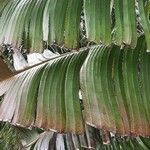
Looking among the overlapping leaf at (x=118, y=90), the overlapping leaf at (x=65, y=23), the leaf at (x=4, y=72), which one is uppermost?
the overlapping leaf at (x=65, y=23)

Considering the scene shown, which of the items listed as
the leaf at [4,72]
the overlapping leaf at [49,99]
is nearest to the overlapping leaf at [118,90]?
the overlapping leaf at [49,99]

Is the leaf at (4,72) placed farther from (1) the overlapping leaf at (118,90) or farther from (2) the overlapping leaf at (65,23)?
(1) the overlapping leaf at (118,90)

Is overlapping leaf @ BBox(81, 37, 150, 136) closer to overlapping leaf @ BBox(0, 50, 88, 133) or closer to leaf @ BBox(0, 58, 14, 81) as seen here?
overlapping leaf @ BBox(0, 50, 88, 133)

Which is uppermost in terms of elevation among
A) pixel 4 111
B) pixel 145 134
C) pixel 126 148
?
pixel 4 111

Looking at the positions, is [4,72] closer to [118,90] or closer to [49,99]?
[49,99]

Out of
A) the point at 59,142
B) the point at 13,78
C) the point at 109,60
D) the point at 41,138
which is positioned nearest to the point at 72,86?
the point at 109,60

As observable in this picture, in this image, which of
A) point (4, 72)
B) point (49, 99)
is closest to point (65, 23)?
point (49, 99)

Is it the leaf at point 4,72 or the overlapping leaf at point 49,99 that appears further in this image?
the leaf at point 4,72

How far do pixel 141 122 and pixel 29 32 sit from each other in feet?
1.19

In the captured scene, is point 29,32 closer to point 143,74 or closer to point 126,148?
point 143,74

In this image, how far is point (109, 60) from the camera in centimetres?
104

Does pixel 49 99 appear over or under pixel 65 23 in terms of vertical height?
under

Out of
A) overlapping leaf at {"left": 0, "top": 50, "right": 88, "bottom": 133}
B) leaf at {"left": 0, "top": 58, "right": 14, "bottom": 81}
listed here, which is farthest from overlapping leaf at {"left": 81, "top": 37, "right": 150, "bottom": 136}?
leaf at {"left": 0, "top": 58, "right": 14, "bottom": 81}

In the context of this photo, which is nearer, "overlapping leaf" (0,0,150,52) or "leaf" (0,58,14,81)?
"overlapping leaf" (0,0,150,52)
